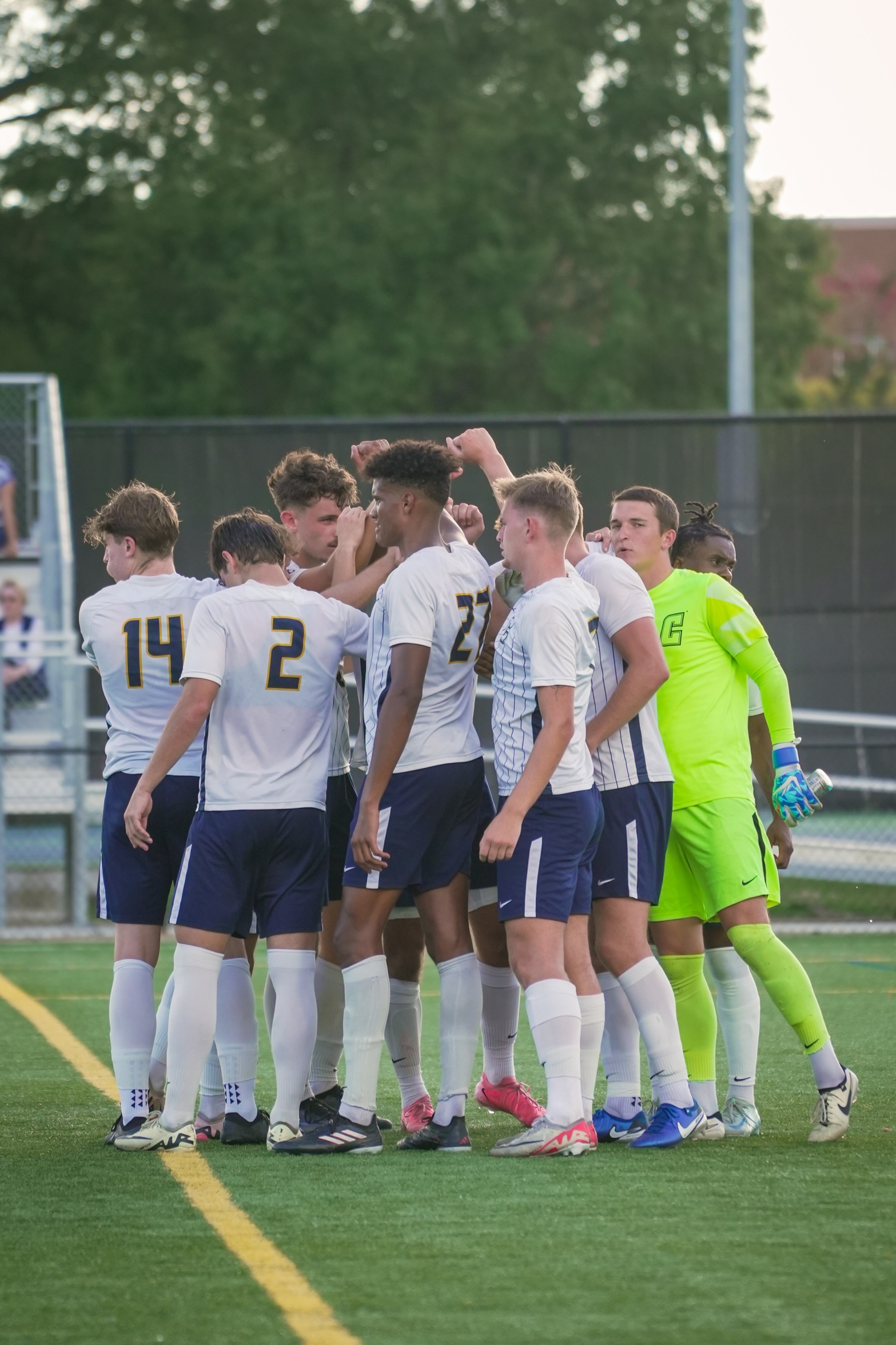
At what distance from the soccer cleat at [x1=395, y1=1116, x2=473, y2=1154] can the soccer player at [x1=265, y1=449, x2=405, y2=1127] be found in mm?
500

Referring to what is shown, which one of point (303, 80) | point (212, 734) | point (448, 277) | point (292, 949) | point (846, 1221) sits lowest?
point (846, 1221)

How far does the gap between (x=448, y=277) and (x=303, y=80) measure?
13.1ft

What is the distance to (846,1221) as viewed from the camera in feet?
14.4

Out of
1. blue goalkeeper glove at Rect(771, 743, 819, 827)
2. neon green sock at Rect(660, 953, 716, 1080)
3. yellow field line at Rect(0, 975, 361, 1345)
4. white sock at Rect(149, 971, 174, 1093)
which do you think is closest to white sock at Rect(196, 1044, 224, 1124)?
white sock at Rect(149, 971, 174, 1093)

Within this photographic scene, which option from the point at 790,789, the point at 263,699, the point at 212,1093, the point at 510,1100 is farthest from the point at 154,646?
the point at 790,789

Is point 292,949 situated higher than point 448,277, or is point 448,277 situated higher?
point 448,277

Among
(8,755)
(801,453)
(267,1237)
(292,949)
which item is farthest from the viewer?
(801,453)

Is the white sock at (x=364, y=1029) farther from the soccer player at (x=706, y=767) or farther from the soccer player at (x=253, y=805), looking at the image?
the soccer player at (x=706, y=767)

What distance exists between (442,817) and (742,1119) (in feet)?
4.56

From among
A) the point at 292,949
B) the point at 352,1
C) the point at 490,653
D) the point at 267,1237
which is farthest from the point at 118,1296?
the point at 352,1

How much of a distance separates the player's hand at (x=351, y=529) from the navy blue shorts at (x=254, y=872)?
2.94ft

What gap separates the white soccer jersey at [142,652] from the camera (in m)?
5.57

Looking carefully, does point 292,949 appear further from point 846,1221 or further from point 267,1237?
point 846,1221

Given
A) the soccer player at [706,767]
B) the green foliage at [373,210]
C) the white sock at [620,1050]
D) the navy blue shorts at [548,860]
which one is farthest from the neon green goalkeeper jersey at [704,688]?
the green foliage at [373,210]
